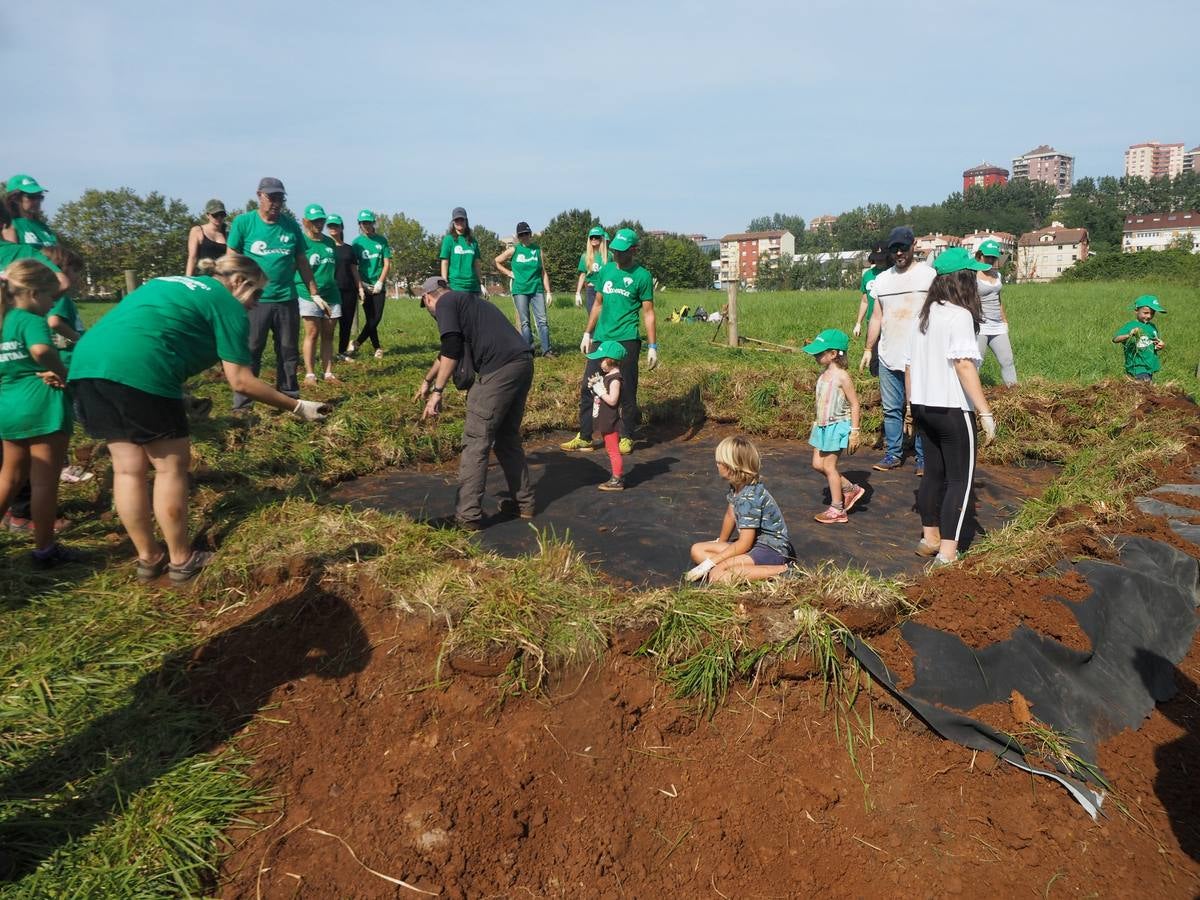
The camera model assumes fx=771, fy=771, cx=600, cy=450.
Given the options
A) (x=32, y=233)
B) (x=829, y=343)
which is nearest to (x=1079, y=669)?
(x=829, y=343)

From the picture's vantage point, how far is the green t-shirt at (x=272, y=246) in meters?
7.12

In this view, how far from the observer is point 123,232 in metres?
64.9

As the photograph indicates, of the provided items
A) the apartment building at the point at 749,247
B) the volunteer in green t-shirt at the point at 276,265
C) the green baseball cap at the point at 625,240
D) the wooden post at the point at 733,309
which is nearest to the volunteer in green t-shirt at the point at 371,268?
the volunteer in green t-shirt at the point at 276,265

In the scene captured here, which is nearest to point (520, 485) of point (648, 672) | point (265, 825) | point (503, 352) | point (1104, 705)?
point (503, 352)

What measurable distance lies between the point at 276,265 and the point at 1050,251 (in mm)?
124577

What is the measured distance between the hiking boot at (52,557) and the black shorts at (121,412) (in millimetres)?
1004

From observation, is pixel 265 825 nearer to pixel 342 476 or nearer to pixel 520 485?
pixel 520 485

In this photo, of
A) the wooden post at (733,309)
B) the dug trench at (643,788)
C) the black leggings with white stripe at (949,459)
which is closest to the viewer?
the dug trench at (643,788)

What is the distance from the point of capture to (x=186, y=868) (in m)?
2.41

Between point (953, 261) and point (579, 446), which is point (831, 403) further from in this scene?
point (579, 446)

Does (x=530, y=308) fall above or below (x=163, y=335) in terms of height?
above

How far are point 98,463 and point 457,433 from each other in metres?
2.85

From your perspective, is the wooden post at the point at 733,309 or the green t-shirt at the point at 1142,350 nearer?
the green t-shirt at the point at 1142,350

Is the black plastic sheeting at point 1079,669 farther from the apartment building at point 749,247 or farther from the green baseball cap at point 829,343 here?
the apartment building at point 749,247
